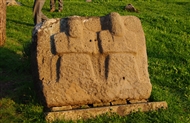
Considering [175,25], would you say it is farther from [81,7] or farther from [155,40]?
[81,7]

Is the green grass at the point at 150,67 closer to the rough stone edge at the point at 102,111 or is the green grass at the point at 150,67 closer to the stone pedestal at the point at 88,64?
the rough stone edge at the point at 102,111

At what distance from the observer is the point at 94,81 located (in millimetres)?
4160

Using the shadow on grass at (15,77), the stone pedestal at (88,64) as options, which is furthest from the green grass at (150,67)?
the stone pedestal at (88,64)

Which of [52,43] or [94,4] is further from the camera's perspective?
[94,4]

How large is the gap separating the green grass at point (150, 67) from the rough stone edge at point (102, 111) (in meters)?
0.08

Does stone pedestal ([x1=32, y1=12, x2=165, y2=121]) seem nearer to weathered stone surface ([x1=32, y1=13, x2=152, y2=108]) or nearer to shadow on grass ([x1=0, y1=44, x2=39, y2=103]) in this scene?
weathered stone surface ([x1=32, y1=13, x2=152, y2=108])

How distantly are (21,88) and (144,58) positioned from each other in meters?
1.89

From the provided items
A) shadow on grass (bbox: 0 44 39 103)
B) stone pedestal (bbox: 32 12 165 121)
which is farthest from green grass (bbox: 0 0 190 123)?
stone pedestal (bbox: 32 12 165 121)

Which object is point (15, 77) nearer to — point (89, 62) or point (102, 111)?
point (89, 62)

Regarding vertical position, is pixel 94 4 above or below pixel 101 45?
below

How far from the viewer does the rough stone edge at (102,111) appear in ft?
13.0

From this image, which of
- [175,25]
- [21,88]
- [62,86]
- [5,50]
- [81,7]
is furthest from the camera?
[81,7]

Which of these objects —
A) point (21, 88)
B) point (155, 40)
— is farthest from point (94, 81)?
point (155, 40)

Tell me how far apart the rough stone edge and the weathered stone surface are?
0.40 feet
